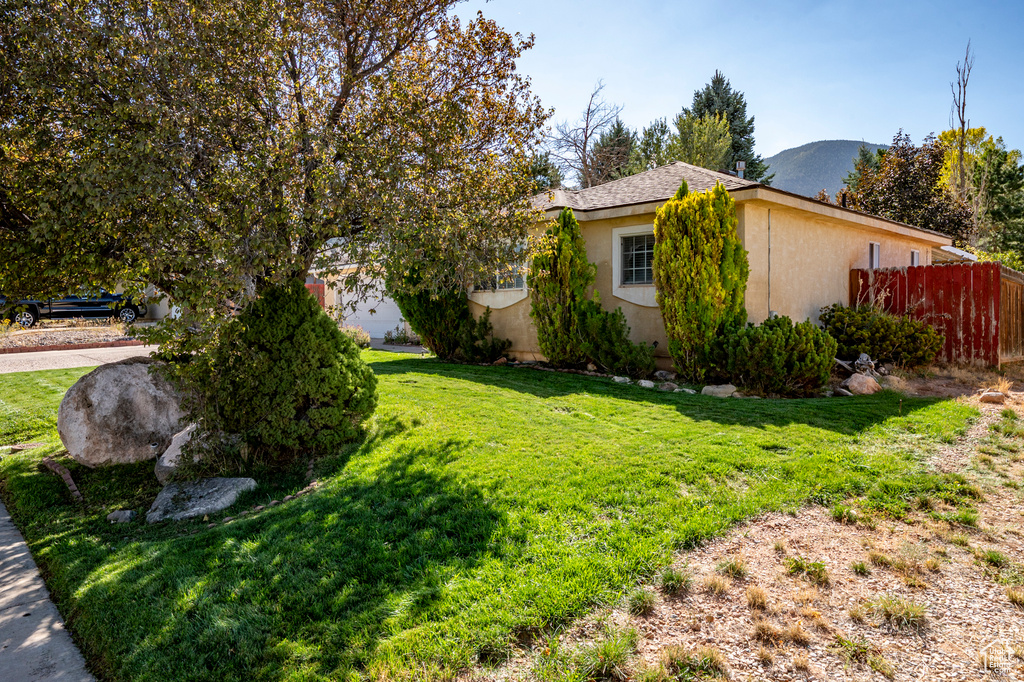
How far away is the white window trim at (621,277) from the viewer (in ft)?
34.8

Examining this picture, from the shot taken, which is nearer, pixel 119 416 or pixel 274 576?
pixel 274 576

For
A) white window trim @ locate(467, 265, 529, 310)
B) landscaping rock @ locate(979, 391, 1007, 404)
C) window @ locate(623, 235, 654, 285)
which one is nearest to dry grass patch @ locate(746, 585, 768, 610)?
landscaping rock @ locate(979, 391, 1007, 404)

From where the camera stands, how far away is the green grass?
287 cm

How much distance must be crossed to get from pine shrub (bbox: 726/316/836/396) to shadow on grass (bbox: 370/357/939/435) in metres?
0.50

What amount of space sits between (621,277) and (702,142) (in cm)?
1769

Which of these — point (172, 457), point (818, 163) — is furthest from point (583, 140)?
point (818, 163)

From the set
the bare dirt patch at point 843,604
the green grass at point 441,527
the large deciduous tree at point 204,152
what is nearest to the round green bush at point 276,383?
the large deciduous tree at point 204,152

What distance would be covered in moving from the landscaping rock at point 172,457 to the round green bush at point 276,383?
1.30 ft

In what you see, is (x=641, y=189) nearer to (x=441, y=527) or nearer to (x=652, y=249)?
(x=652, y=249)

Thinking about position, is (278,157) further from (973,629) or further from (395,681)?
(973,629)

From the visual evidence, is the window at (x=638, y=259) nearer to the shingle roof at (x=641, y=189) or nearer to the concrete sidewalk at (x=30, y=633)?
the shingle roof at (x=641, y=189)

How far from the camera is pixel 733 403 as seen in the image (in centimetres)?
755

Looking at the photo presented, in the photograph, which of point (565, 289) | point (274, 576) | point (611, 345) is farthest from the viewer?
point (565, 289)

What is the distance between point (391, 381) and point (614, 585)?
6.43 m
